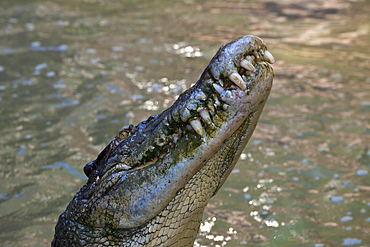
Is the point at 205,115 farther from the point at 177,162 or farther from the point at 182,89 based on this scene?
the point at 182,89

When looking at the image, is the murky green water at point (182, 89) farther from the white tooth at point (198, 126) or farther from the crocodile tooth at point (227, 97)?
the crocodile tooth at point (227, 97)

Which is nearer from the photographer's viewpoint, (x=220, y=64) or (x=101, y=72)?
(x=220, y=64)

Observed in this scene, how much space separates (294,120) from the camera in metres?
5.30

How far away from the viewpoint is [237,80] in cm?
195

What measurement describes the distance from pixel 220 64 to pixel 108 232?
107 cm

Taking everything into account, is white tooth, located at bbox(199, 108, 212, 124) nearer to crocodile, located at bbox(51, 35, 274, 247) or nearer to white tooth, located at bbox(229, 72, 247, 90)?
crocodile, located at bbox(51, 35, 274, 247)

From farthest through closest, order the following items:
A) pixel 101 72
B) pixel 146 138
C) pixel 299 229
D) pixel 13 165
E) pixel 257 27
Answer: pixel 257 27 < pixel 101 72 < pixel 13 165 < pixel 299 229 < pixel 146 138

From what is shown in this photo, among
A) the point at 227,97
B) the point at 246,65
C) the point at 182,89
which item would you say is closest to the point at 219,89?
the point at 227,97

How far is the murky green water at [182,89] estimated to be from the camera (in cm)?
374

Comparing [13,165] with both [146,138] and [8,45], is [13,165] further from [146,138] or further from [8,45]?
[8,45]

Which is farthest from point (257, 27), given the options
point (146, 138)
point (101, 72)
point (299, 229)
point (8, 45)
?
point (146, 138)

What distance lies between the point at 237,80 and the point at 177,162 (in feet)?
1.63

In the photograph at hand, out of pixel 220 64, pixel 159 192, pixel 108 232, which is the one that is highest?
pixel 220 64

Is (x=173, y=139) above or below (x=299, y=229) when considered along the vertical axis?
above
